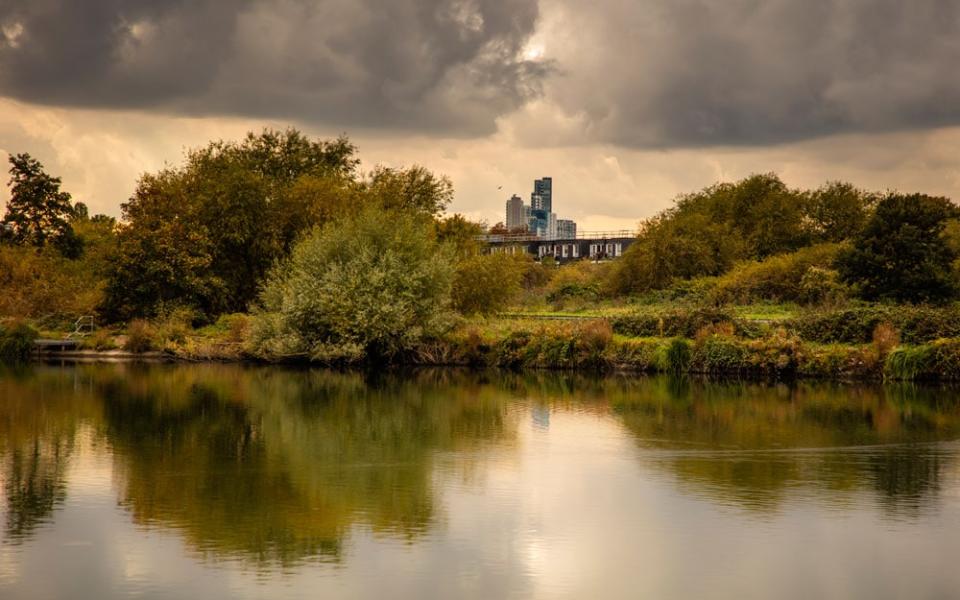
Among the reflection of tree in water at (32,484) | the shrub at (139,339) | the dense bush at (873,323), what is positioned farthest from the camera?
the shrub at (139,339)

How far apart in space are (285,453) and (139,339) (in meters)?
30.9

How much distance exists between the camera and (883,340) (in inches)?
1633

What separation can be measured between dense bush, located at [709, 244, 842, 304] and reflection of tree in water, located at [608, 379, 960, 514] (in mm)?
20459

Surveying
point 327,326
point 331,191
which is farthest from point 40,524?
point 331,191

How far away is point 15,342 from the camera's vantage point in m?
52.5

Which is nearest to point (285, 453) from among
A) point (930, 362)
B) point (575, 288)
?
point (930, 362)

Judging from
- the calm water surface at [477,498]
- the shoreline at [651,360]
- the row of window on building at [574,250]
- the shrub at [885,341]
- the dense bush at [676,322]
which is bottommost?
the calm water surface at [477,498]

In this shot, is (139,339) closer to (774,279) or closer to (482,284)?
(482,284)

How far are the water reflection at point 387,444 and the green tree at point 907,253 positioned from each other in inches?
478

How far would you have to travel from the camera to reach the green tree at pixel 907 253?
162 ft

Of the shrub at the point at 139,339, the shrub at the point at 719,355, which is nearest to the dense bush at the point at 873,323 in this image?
the shrub at the point at 719,355

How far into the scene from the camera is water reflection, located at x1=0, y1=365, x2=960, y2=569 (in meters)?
18.3

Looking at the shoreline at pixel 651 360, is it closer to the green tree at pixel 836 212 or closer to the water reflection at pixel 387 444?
the water reflection at pixel 387 444

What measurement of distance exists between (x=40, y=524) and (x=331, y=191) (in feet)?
148
